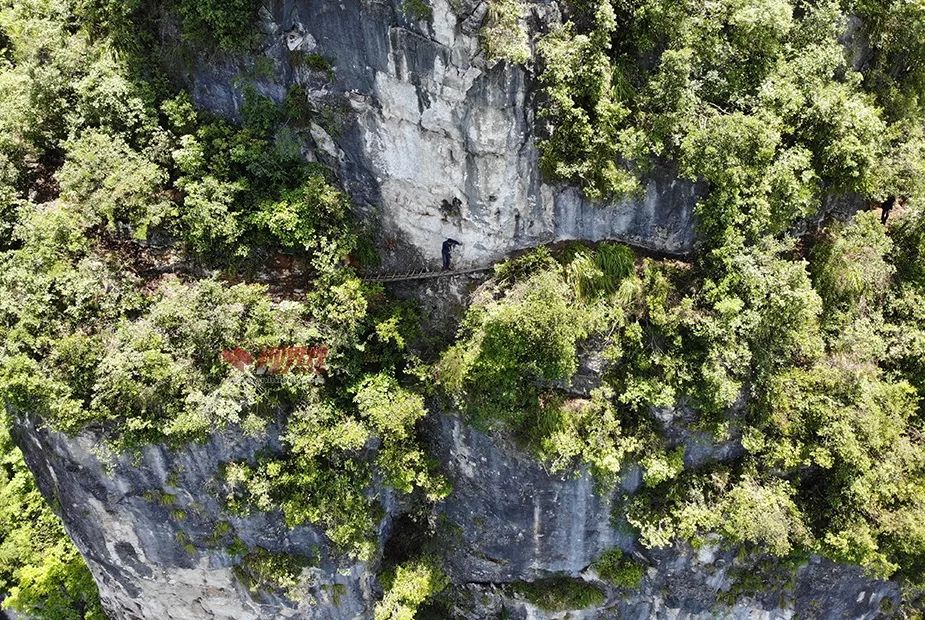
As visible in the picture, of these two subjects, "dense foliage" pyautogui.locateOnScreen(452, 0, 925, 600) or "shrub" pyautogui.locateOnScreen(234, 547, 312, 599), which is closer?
"dense foliage" pyautogui.locateOnScreen(452, 0, 925, 600)

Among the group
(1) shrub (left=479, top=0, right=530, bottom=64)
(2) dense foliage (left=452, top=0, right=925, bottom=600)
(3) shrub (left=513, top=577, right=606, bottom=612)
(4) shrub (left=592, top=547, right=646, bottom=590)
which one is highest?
(1) shrub (left=479, top=0, right=530, bottom=64)

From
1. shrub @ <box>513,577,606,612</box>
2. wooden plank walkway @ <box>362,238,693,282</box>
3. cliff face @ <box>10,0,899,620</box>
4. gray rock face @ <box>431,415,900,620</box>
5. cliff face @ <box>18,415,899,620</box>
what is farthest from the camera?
shrub @ <box>513,577,606,612</box>

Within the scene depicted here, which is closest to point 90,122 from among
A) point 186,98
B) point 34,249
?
point 186,98

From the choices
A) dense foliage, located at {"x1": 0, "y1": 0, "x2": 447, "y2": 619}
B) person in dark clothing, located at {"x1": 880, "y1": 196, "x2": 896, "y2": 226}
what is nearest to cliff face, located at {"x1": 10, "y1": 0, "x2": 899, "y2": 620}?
dense foliage, located at {"x1": 0, "y1": 0, "x2": 447, "y2": 619}

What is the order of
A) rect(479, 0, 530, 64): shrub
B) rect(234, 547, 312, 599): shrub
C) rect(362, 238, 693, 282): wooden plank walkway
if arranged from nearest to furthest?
rect(479, 0, 530, 64): shrub < rect(362, 238, 693, 282): wooden plank walkway < rect(234, 547, 312, 599): shrub

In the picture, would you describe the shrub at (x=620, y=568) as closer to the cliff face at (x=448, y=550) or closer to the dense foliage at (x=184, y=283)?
the cliff face at (x=448, y=550)

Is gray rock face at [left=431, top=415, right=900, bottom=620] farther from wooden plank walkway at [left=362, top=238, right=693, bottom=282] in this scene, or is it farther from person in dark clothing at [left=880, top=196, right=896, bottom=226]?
person in dark clothing at [left=880, top=196, right=896, bottom=226]
